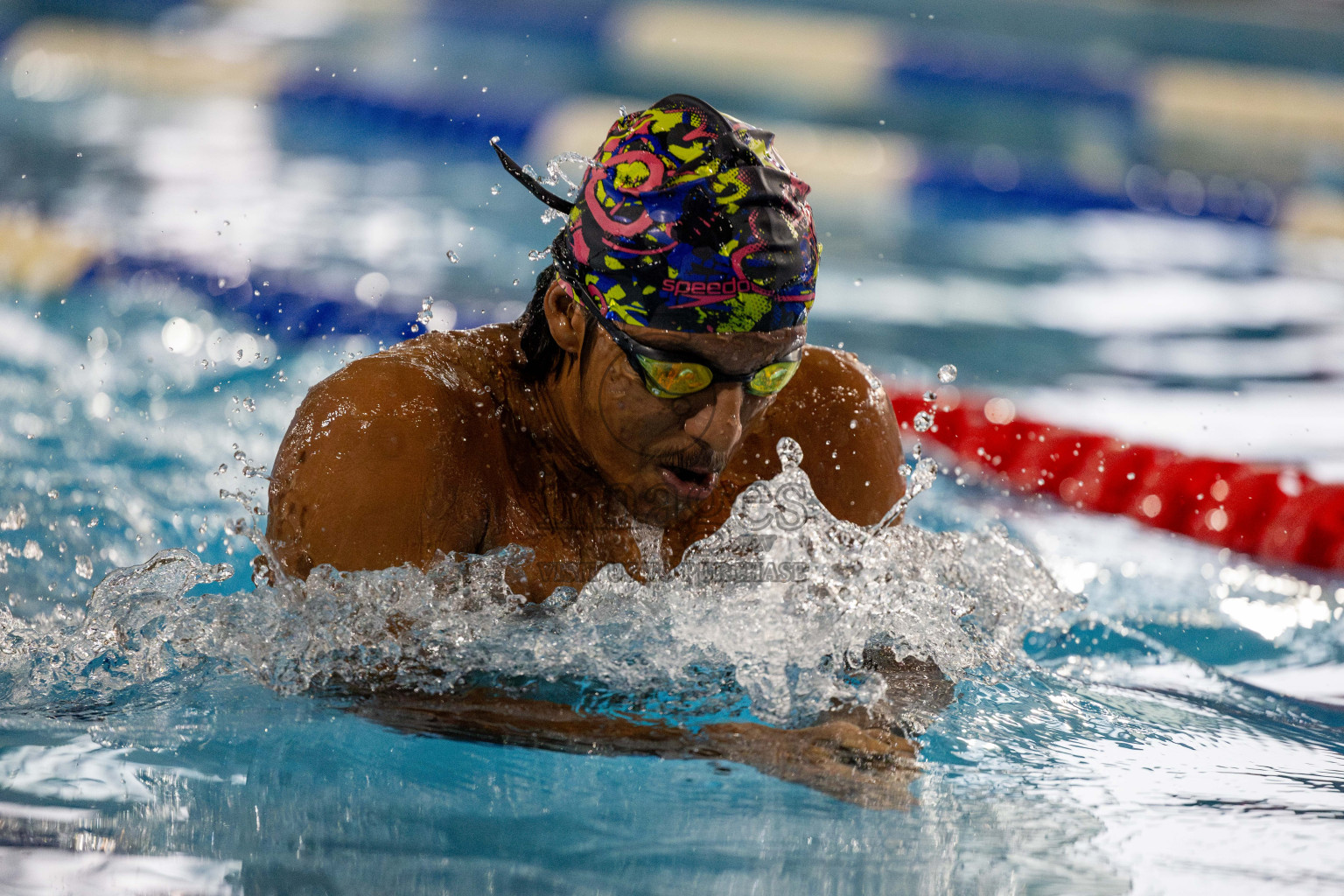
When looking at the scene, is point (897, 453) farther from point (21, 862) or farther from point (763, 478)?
point (21, 862)

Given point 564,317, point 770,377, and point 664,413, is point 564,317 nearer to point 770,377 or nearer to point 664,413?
point 664,413

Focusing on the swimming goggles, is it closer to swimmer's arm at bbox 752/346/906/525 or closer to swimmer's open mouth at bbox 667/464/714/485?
swimmer's open mouth at bbox 667/464/714/485

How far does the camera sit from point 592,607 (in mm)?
2182

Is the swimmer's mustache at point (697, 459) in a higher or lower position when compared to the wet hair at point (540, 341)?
lower

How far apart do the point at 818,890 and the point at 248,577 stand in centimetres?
190

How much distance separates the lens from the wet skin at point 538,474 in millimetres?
1955

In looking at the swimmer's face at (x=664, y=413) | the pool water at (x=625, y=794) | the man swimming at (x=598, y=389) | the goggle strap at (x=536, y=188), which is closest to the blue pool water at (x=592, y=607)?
the pool water at (x=625, y=794)

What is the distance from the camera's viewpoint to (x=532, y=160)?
23.4ft

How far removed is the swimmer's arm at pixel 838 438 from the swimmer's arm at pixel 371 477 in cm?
65

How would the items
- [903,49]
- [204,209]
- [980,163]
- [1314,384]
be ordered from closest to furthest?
[1314,384], [204,209], [980,163], [903,49]

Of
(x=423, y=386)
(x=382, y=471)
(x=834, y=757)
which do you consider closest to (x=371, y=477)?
(x=382, y=471)

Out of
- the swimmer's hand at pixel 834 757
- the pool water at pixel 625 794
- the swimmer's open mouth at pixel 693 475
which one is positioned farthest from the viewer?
the swimmer's open mouth at pixel 693 475

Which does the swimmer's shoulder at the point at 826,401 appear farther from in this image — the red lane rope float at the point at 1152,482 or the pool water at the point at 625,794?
the red lane rope float at the point at 1152,482

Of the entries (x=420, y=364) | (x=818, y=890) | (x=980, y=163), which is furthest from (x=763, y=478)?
(x=980, y=163)
